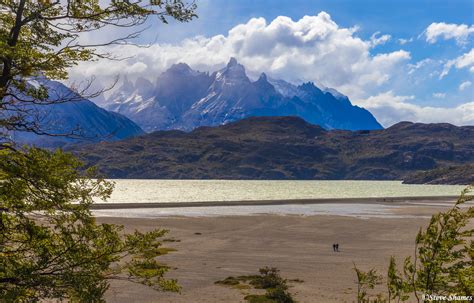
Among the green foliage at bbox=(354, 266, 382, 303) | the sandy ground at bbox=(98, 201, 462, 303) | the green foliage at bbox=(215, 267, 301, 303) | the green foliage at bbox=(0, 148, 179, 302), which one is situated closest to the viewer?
the green foliage at bbox=(354, 266, 382, 303)

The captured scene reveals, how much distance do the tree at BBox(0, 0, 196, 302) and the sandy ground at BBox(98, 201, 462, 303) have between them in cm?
1115

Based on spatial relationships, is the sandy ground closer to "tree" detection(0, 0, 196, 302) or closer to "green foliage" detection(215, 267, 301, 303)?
"green foliage" detection(215, 267, 301, 303)

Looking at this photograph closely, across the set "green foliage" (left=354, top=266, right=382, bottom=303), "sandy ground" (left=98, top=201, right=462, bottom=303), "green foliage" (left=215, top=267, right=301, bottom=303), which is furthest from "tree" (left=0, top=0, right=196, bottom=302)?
"green foliage" (left=215, top=267, right=301, bottom=303)

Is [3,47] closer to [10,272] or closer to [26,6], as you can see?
[26,6]

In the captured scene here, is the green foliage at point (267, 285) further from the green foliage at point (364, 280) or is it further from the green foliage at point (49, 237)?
the green foliage at point (49, 237)

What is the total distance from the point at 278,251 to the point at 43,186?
34.9 meters

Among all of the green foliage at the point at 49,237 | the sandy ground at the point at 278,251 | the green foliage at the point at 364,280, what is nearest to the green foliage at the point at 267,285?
the sandy ground at the point at 278,251

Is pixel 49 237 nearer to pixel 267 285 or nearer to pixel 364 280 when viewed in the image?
pixel 364 280

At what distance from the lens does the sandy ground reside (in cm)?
2615

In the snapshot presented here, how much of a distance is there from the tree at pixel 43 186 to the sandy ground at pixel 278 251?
36.6ft

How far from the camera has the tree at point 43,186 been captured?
891cm

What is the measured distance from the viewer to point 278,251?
4188 centimetres

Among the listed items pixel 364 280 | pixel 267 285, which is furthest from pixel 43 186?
pixel 267 285

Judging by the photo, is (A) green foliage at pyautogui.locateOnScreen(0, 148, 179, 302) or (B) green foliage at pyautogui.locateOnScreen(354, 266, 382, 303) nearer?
(B) green foliage at pyautogui.locateOnScreen(354, 266, 382, 303)
